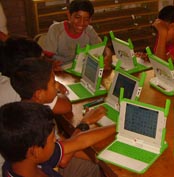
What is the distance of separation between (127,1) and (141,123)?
3.10 metres

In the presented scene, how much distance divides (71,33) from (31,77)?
3.98 ft

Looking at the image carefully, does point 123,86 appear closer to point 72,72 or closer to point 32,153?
point 72,72

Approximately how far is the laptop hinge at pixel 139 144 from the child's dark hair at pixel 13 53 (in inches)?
32.5

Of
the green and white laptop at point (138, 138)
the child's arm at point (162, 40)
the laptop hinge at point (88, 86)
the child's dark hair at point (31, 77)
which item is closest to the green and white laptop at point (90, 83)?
the laptop hinge at point (88, 86)

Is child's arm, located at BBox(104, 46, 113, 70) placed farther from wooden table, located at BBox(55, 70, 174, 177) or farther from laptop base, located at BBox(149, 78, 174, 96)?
laptop base, located at BBox(149, 78, 174, 96)

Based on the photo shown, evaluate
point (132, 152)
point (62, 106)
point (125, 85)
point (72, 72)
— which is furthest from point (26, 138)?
point (72, 72)

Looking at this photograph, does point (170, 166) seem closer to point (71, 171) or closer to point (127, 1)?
point (71, 171)

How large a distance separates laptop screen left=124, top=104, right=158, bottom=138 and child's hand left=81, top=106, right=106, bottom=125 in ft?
0.83

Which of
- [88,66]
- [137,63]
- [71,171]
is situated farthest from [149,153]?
[137,63]

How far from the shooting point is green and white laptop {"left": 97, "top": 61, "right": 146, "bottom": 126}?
186 cm

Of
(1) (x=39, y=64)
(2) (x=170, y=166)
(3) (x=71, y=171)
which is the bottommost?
(3) (x=71, y=171)

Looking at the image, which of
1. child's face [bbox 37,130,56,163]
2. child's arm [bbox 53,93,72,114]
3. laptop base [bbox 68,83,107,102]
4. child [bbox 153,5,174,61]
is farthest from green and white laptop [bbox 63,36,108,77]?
child's face [bbox 37,130,56,163]

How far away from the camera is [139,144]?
1627 millimetres

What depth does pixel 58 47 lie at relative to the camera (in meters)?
2.91
